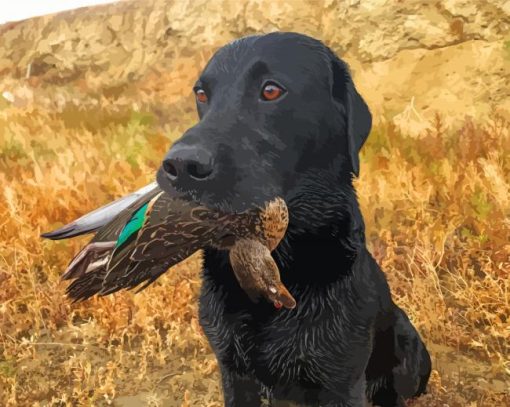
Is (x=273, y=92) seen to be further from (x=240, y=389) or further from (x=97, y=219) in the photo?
(x=240, y=389)

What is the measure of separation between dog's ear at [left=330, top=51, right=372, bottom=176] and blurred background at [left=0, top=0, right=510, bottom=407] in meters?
1.22

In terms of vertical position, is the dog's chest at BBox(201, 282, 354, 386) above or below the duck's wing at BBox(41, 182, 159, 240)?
below

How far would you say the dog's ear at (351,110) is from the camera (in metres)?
2.07

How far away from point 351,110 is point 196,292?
72.6 inches

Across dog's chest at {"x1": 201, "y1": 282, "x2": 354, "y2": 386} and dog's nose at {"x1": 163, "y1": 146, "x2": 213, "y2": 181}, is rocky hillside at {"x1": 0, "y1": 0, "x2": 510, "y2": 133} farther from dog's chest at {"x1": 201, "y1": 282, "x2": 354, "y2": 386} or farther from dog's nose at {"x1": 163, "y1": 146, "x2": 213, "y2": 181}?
dog's nose at {"x1": 163, "y1": 146, "x2": 213, "y2": 181}

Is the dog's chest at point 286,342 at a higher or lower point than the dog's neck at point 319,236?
lower

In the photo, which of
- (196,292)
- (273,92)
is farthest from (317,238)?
(196,292)

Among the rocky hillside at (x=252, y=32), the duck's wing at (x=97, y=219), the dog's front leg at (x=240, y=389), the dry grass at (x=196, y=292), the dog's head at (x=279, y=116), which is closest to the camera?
the dog's head at (x=279, y=116)

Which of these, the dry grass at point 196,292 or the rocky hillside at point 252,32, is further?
the rocky hillside at point 252,32

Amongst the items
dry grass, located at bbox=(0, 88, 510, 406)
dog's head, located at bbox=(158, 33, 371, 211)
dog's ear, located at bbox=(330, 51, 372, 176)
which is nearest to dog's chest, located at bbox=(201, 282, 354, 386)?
dog's head, located at bbox=(158, 33, 371, 211)

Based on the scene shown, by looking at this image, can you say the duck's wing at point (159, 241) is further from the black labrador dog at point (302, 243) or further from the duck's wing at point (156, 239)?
the black labrador dog at point (302, 243)

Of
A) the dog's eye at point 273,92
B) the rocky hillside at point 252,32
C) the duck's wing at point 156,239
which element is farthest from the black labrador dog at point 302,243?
the rocky hillside at point 252,32

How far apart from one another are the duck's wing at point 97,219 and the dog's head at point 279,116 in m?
0.35

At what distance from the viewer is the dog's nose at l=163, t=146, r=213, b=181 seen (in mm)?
1641
